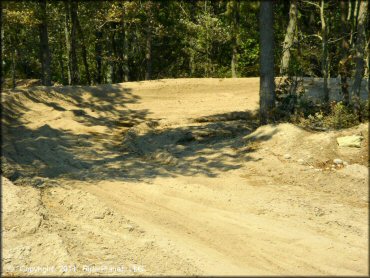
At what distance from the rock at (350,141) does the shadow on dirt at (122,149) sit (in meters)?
1.66

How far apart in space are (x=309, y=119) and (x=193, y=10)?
19.1 meters

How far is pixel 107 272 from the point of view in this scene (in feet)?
18.5

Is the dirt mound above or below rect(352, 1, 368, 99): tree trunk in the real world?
below

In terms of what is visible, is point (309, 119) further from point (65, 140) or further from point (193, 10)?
point (193, 10)

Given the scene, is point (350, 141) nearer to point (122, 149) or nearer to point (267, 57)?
point (267, 57)

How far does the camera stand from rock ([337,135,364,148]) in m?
9.44

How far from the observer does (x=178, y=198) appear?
802 cm

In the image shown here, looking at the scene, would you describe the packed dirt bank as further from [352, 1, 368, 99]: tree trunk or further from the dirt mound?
[352, 1, 368, 99]: tree trunk

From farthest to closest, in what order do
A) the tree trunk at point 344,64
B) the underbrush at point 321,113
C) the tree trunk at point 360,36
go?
1. the tree trunk at point 344,64
2. the underbrush at point 321,113
3. the tree trunk at point 360,36

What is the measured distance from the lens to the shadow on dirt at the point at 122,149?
9539 mm

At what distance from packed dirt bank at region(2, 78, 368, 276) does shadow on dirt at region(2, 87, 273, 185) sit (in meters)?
0.04

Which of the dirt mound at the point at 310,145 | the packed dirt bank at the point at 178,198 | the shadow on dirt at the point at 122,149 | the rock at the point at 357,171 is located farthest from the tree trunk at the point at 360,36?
the rock at the point at 357,171

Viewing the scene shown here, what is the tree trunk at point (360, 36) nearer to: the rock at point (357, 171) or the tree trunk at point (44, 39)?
the rock at point (357, 171)

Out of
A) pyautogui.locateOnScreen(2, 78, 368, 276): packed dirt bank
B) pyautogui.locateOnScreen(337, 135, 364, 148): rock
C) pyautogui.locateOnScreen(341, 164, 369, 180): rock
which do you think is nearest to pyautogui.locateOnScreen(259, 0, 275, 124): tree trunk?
pyautogui.locateOnScreen(2, 78, 368, 276): packed dirt bank
